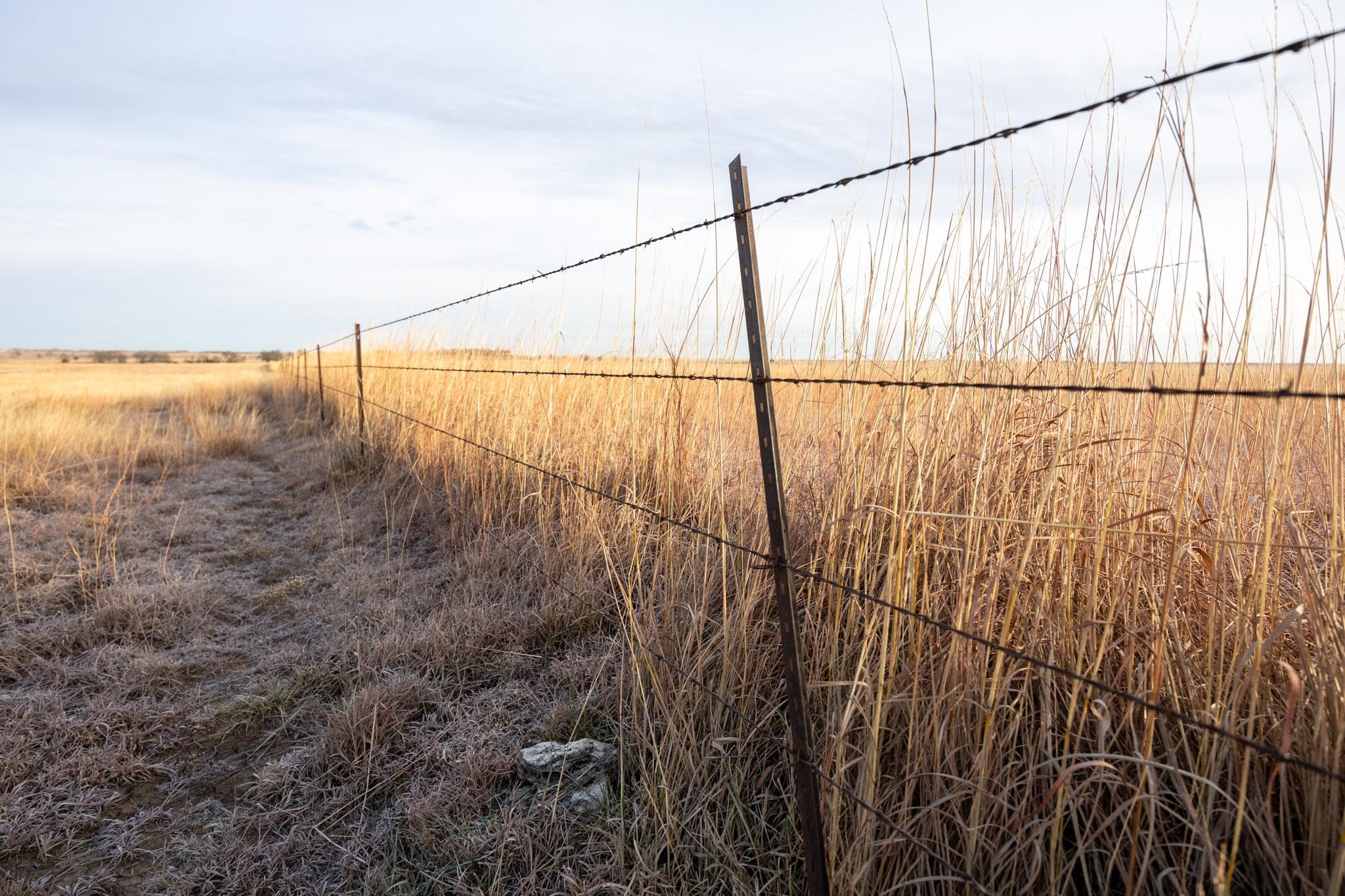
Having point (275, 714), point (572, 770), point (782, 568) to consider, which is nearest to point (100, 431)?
point (275, 714)

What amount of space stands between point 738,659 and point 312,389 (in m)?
12.1

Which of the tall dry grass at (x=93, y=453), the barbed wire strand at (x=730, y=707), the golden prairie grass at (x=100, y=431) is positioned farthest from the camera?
the golden prairie grass at (x=100, y=431)

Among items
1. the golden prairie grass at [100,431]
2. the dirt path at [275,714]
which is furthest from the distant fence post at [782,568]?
the golden prairie grass at [100,431]

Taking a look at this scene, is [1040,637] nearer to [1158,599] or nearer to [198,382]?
[1158,599]

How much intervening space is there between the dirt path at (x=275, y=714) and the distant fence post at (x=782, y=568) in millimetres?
579

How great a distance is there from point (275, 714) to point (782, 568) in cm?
215

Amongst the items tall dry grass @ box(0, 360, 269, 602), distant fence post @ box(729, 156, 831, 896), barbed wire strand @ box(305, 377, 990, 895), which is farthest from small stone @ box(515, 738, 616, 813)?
tall dry grass @ box(0, 360, 269, 602)

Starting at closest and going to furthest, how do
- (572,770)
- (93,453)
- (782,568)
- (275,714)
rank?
1. (782,568)
2. (572,770)
3. (275,714)
4. (93,453)

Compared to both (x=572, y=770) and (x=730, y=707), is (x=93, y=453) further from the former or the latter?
(x=730, y=707)

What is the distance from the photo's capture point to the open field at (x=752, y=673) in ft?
4.38

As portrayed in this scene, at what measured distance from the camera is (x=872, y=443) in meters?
1.88

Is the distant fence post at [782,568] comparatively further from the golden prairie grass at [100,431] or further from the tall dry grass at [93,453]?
the golden prairie grass at [100,431]

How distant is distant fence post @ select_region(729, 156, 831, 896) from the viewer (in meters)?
1.44

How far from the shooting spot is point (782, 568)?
1449 millimetres
